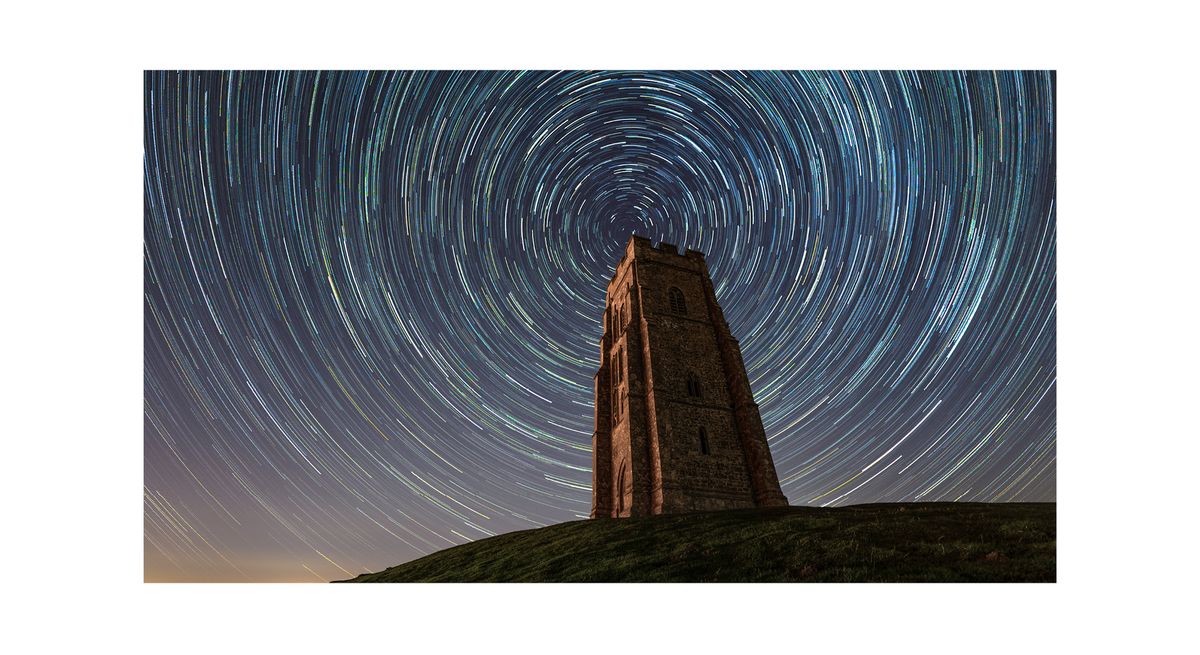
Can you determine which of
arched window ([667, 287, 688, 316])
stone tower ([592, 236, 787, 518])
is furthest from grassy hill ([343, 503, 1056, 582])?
arched window ([667, 287, 688, 316])

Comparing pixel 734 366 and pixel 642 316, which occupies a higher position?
pixel 642 316

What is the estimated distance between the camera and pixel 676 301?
3066 centimetres

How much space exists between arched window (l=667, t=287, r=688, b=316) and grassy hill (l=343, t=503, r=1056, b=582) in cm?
1319

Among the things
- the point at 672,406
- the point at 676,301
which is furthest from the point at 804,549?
the point at 676,301

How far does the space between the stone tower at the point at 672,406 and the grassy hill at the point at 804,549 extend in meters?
4.13

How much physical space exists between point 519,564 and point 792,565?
8166 mm

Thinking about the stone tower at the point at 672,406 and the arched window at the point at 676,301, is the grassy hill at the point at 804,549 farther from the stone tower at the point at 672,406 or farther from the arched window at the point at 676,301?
the arched window at the point at 676,301

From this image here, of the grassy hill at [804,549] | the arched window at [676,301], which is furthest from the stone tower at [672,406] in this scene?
the grassy hill at [804,549]

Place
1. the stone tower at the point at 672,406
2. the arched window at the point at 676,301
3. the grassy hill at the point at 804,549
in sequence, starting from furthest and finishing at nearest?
the arched window at the point at 676,301
the stone tower at the point at 672,406
the grassy hill at the point at 804,549

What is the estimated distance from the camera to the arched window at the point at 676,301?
30364 mm

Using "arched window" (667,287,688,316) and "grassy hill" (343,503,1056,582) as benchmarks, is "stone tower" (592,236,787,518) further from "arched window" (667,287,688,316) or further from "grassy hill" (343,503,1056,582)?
"grassy hill" (343,503,1056,582)

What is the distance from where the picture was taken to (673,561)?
44.7 ft
